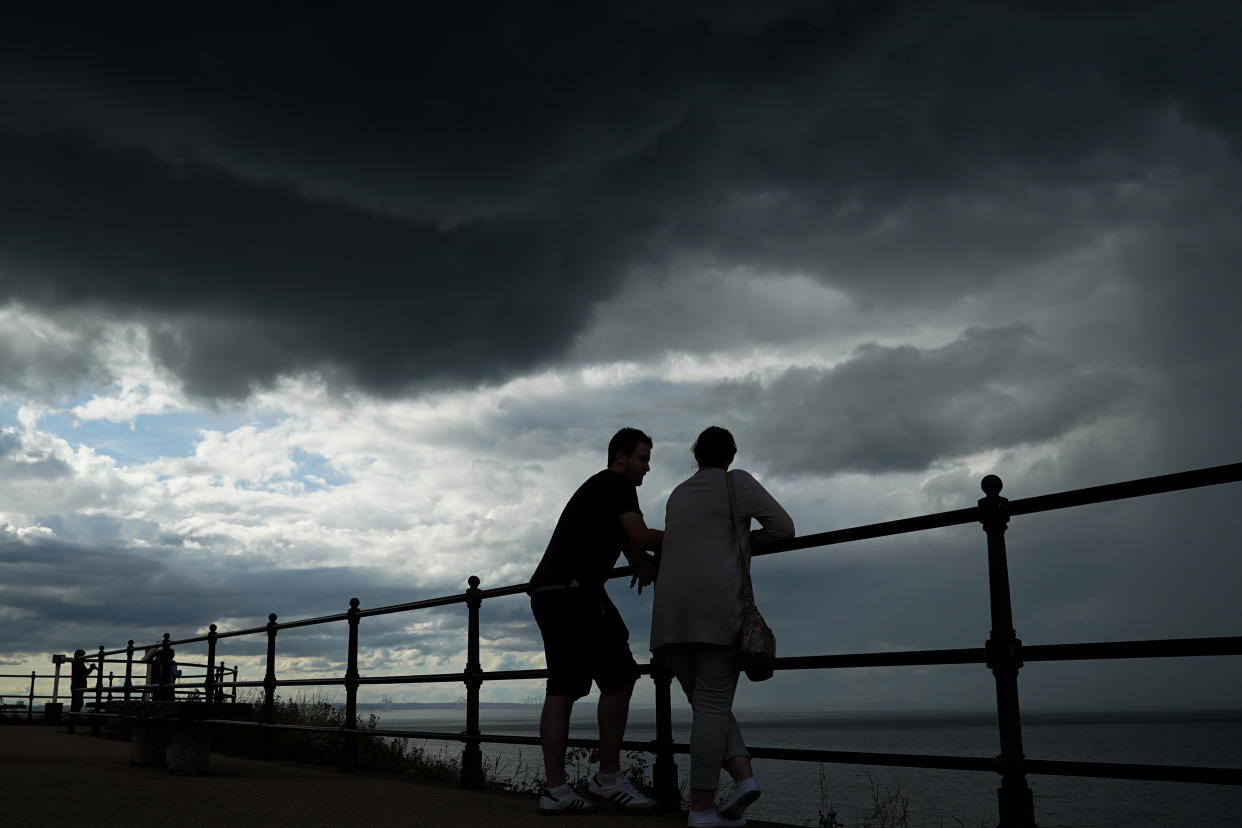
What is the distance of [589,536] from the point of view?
503 centimetres

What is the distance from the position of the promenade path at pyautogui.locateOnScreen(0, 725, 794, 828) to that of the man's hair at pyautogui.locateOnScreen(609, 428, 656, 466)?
1.67 metres

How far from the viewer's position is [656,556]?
4953 millimetres

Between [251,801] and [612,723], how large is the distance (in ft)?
7.54

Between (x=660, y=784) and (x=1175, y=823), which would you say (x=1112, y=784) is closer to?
(x=1175, y=823)

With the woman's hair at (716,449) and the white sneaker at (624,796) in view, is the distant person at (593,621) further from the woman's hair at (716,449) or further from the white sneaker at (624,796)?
the woman's hair at (716,449)

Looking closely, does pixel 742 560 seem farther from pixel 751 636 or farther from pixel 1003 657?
pixel 1003 657

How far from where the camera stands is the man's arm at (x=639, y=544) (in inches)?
185

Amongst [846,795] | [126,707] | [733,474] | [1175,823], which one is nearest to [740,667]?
[733,474]

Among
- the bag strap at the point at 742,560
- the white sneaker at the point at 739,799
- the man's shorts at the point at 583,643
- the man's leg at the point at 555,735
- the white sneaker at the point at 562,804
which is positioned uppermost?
the bag strap at the point at 742,560

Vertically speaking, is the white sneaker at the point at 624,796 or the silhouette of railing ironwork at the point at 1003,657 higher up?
the silhouette of railing ironwork at the point at 1003,657

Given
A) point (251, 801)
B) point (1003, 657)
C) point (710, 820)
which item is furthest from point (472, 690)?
point (1003, 657)

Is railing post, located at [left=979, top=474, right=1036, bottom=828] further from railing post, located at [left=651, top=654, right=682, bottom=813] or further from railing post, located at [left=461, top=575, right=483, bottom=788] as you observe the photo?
railing post, located at [left=461, top=575, right=483, bottom=788]

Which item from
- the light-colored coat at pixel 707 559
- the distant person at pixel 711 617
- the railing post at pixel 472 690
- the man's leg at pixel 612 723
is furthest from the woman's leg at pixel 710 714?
the railing post at pixel 472 690

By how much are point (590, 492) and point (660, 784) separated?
1.48 metres
